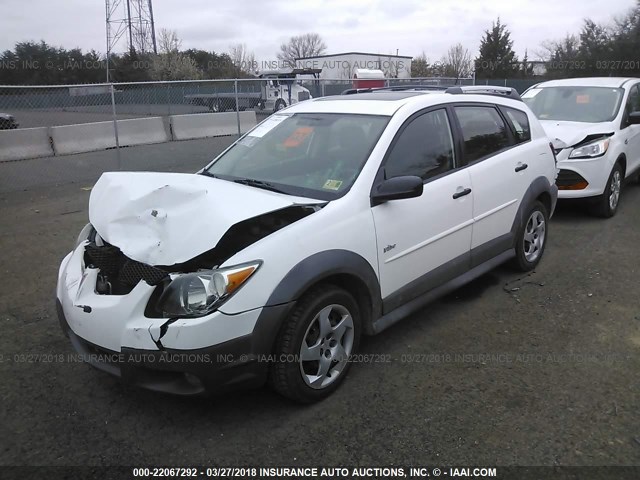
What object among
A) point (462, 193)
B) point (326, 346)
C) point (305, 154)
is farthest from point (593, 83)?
point (326, 346)

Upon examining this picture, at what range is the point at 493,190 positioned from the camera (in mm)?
4215

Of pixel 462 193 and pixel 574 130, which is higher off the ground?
pixel 574 130

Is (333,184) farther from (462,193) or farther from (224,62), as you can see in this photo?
(224,62)

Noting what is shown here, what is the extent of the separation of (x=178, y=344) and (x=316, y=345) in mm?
811

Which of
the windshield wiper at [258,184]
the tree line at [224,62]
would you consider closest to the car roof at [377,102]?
the windshield wiper at [258,184]

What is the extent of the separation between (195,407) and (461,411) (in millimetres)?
1550

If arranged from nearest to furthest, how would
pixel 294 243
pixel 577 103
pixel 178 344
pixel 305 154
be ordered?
pixel 178 344 < pixel 294 243 < pixel 305 154 < pixel 577 103

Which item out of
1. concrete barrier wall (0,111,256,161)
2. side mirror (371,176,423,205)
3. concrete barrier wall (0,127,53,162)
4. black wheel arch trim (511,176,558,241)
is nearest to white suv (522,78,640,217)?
black wheel arch trim (511,176,558,241)

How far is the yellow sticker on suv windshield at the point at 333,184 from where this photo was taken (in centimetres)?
329

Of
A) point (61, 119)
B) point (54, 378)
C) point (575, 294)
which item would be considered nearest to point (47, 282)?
point (54, 378)

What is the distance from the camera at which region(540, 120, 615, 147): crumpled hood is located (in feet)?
21.7

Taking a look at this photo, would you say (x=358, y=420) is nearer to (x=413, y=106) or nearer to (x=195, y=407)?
(x=195, y=407)

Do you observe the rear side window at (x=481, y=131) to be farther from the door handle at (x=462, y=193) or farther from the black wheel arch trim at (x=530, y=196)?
the black wheel arch trim at (x=530, y=196)

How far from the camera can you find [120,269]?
2789 mm
